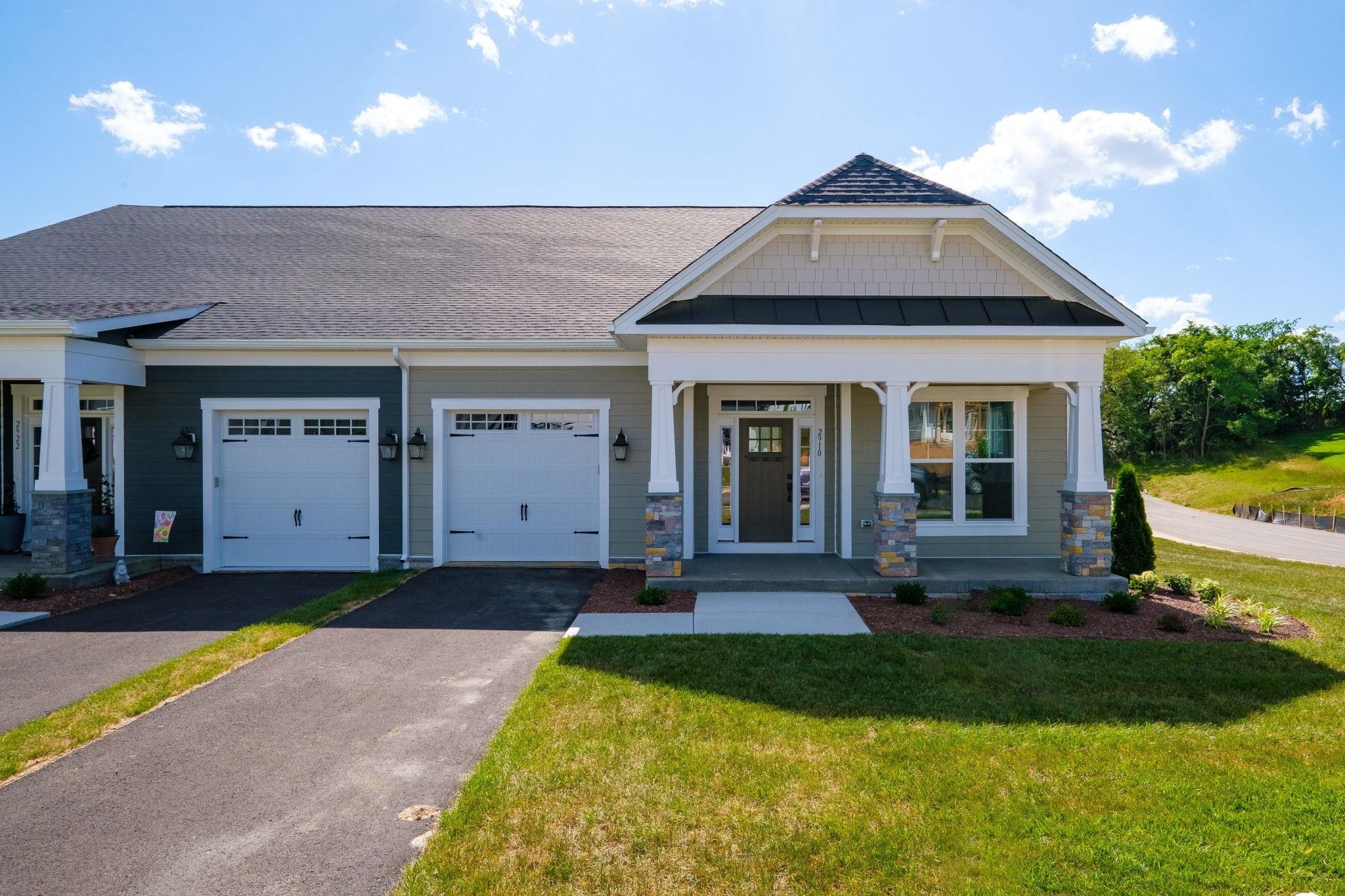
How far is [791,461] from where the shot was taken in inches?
408

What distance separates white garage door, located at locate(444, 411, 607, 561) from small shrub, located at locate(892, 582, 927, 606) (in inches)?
177

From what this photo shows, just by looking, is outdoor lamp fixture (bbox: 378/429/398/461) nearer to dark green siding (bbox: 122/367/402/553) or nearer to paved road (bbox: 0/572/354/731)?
dark green siding (bbox: 122/367/402/553)

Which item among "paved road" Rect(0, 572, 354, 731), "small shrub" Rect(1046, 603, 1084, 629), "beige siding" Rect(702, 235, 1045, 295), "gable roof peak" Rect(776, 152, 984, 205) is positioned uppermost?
"gable roof peak" Rect(776, 152, 984, 205)

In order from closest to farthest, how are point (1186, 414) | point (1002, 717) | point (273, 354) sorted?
point (1002, 717) < point (273, 354) < point (1186, 414)

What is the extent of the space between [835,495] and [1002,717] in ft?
17.6

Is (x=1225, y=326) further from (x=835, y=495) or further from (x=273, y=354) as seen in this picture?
(x=273, y=354)

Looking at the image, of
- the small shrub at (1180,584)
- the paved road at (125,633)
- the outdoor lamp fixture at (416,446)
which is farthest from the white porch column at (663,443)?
the small shrub at (1180,584)

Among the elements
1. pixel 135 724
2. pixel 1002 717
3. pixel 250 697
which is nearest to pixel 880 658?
pixel 1002 717

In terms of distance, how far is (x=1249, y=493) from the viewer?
35.2 meters

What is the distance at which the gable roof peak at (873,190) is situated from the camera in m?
8.62

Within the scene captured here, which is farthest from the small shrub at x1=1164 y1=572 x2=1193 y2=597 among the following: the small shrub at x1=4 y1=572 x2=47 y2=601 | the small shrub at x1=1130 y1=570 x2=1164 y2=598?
the small shrub at x1=4 y1=572 x2=47 y2=601

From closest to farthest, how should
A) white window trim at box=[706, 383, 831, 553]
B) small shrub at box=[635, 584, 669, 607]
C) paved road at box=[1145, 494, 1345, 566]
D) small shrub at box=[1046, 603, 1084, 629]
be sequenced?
small shrub at box=[1046, 603, 1084, 629] < small shrub at box=[635, 584, 669, 607] < white window trim at box=[706, 383, 831, 553] < paved road at box=[1145, 494, 1345, 566]

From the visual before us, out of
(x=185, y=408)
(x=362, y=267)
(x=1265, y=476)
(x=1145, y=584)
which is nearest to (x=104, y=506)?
(x=185, y=408)

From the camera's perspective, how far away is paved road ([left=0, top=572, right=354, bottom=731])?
5.47m
